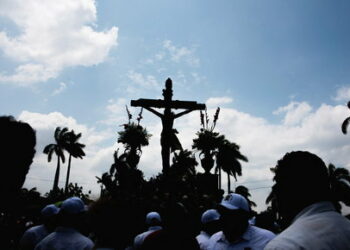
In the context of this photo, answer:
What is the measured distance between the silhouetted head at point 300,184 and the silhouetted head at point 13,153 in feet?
5.19

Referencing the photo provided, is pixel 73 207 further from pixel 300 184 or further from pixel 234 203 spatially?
pixel 300 184

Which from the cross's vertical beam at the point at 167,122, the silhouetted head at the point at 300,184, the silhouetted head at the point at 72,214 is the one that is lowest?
the silhouetted head at the point at 72,214

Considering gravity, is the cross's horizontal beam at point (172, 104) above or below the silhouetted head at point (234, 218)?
above

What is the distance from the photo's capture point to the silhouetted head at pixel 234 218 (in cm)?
330

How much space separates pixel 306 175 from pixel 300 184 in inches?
2.4

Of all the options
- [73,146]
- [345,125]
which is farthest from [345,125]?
Answer: [73,146]

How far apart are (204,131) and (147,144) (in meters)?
7.86

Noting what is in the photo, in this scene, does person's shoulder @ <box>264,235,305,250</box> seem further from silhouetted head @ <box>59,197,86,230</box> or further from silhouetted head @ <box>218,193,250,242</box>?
silhouetted head @ <box>59,197,86,230</box>

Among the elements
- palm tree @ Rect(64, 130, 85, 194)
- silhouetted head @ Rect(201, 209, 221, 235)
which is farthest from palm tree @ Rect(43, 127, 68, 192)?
silhouetted head @ Rect(201, 209, 221, 235)

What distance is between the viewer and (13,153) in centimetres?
178

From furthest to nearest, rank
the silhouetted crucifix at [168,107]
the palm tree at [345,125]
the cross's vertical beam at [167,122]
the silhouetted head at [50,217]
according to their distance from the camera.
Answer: the palm tree at [345,125] → the silhouetted crucifix at [168,107] → the cross's vertical beam at [167,122] → the silhouetted head at [50,217]

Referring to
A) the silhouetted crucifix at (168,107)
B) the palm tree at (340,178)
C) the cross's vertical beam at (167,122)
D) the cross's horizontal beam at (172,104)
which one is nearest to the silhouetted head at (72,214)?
the cross's vertical beam at (167,122)

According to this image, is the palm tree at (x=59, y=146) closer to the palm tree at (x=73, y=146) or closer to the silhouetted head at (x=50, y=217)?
the palm tree at (x=73, y=146)

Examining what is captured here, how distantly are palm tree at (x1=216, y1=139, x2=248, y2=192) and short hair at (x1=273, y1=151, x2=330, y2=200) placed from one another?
134 ft
